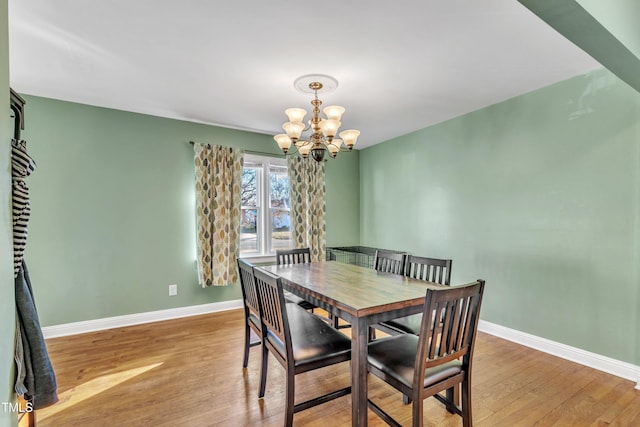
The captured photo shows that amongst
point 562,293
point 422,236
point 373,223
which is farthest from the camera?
point 373,223

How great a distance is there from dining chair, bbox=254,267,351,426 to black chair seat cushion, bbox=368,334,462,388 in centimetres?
21

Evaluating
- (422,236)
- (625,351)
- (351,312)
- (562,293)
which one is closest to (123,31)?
(351,312)

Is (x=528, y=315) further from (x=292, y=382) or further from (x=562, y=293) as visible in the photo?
(x=292, y=382)

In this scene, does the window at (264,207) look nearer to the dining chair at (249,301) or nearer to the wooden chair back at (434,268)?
the dining chair at (249,301)

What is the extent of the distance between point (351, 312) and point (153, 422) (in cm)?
140

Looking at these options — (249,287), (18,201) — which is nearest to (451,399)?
(249,287)

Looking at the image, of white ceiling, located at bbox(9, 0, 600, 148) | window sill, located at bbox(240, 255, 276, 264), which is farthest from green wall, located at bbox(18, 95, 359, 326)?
window sill, located at bbox(240, 255, 276, 264)

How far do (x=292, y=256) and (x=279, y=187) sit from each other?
4.71 feet

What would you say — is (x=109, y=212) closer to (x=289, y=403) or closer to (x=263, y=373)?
(x=263, y=373)

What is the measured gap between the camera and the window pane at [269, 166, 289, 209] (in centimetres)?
449

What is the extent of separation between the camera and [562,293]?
8.90ft

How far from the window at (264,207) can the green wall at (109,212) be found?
655mm

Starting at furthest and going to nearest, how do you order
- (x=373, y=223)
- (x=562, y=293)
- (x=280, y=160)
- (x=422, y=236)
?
(x=373, y=223), (x=280, y=160), (x=422, y=236), (x=562, y=293)

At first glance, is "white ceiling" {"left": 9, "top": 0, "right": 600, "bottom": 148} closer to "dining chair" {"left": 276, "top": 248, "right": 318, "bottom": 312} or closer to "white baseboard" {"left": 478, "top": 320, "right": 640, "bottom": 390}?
"dining chair" {"left": 276, "top": 248, "right": 318, "bottom": 312}
